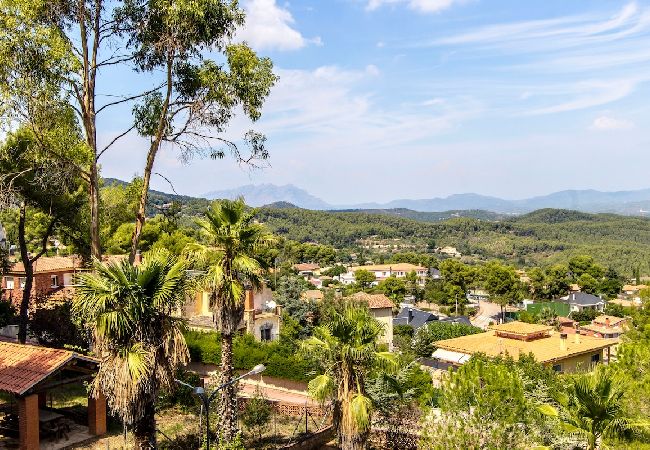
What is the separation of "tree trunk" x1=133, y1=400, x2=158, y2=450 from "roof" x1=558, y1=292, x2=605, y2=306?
77091mm

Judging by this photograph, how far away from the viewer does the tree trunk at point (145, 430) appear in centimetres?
1202

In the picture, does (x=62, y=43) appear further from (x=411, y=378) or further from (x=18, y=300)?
(x=18, y=300)

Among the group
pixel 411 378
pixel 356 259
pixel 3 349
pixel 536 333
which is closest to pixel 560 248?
pixel 356 259

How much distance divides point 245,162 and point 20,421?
1040 centimetres

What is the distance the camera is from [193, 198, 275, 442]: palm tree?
1551 cm

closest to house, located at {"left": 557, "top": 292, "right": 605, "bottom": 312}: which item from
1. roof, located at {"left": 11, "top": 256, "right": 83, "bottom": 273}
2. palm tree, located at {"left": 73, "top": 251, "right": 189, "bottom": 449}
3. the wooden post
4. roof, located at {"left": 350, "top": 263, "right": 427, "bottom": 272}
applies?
roof, located at {"left": 350, "top": 263, "right": 427, "bottom": 272}

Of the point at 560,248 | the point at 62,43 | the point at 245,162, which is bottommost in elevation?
the point at 560,248

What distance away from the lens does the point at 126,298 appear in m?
11.5

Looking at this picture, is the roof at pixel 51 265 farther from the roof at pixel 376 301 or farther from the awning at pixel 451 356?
the roof at pixel 376 301

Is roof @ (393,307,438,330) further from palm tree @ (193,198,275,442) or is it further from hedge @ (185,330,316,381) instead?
palm tree @ (193,198,275,442)

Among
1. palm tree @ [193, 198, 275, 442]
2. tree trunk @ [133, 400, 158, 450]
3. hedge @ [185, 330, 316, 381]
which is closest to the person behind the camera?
tree trunk @ [133, 400, 158, 450]

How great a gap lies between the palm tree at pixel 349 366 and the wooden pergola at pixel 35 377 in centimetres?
690

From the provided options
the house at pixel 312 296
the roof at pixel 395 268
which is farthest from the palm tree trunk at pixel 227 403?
the roof at pixel 395 268

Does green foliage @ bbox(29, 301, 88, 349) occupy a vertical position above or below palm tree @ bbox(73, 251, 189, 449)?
below
